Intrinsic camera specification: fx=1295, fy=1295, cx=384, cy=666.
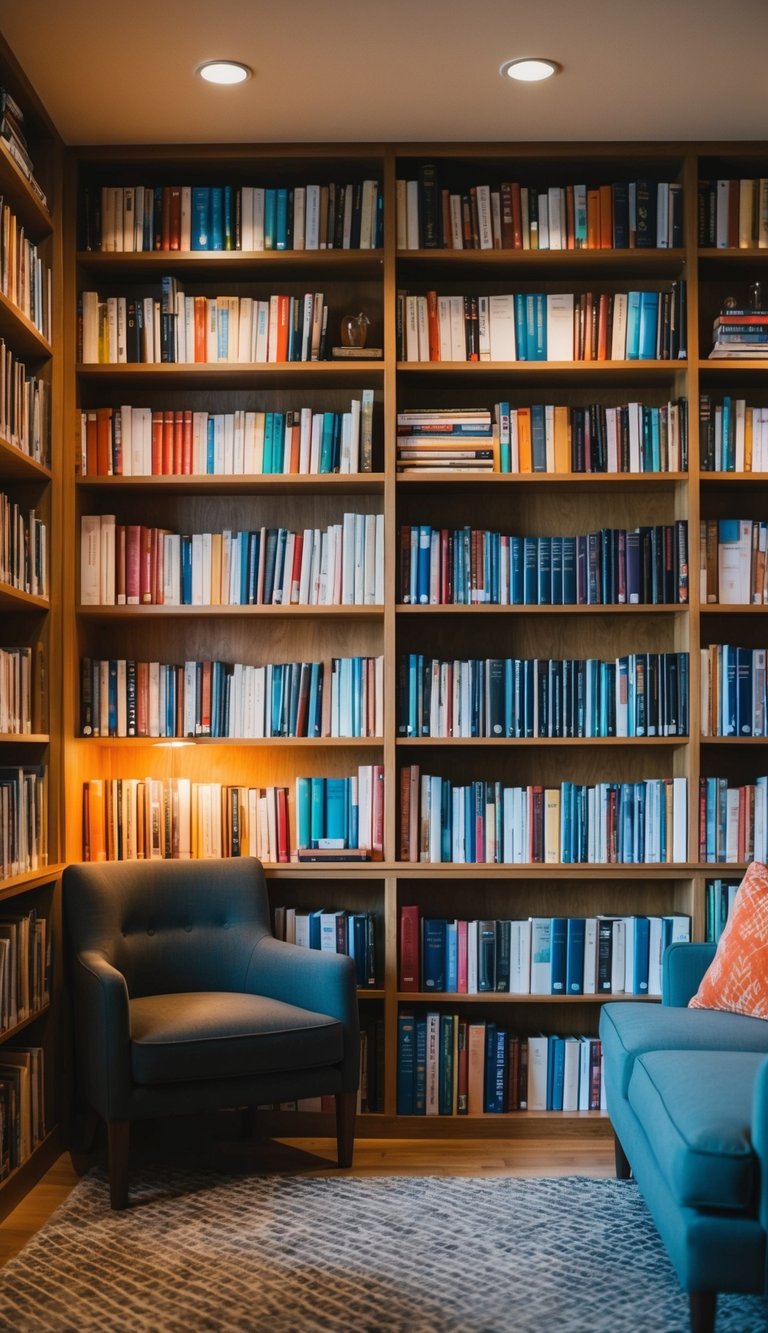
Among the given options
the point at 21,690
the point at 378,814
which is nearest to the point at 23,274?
the point at 21,690

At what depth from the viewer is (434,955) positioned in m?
3.96

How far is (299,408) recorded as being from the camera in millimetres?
4223

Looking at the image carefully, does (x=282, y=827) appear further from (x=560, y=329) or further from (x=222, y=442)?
(x=560, y=329)

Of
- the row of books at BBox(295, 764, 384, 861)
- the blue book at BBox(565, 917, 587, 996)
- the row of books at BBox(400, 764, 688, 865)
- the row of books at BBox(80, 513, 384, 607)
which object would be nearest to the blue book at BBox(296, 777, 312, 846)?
the row of books at BBox(295, 764, 384, 861)

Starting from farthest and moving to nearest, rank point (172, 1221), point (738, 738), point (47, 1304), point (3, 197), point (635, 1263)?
1. point (738, 738)
2. point (3, 197)
3. point (172, 1221)
4. point (635, 1263)
5. point (47, 1304)

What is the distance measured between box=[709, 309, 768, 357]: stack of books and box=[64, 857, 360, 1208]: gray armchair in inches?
83.7

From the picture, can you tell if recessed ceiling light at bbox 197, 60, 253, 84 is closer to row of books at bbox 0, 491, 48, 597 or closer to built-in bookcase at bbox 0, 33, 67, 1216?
built-in bookcase at bbox 0, 33, 67, 1216

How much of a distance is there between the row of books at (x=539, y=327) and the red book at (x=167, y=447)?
75 cm

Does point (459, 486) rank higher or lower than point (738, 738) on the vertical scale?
higher

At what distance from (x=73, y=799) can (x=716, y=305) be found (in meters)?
2.58

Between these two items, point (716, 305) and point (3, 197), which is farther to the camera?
point (716, 305)

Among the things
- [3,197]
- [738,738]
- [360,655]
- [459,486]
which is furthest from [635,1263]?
[3,197]

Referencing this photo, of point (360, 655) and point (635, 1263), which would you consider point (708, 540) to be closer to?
point (360, 655)

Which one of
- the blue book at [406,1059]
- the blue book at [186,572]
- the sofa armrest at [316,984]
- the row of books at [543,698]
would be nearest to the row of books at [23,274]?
the blue book at [186,572]
